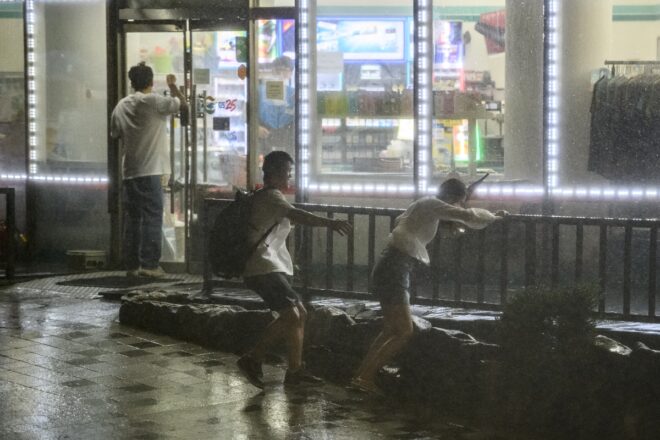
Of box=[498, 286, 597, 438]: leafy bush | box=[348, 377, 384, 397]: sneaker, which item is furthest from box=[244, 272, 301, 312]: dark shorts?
box=[498, 286, 597, 438]: leafy bush

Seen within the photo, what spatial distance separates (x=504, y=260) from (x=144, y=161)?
5.13m

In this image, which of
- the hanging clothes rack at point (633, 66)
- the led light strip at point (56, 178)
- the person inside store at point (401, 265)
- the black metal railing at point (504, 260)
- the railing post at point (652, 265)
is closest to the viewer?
the person inside store at point (401, 265)

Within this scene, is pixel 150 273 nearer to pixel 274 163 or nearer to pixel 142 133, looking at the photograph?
pixel 142 133

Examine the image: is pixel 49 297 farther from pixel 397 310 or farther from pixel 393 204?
pixel 397 310

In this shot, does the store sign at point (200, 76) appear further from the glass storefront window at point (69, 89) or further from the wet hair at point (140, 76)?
the glass storefront window at point (69, 89)

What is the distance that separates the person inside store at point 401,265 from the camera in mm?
8406

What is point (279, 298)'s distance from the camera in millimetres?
8633

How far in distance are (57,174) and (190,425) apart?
822cm

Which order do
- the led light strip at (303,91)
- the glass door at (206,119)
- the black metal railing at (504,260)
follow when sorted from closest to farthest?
1. the black metal railing at (504,260)
2. the led light strip at (303,91)
3. the glass door at (206,119)

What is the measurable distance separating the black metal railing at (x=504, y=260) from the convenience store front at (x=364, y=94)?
0.74 metres

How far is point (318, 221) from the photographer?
836 cm

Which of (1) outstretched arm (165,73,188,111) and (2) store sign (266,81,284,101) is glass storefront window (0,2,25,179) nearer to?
(1) outstretched arm (165,73,188,111)

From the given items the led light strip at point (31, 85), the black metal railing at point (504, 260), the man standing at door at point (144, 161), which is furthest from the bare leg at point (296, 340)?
the led light strip at point (31, 85)

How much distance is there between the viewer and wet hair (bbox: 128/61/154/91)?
13.2 m
